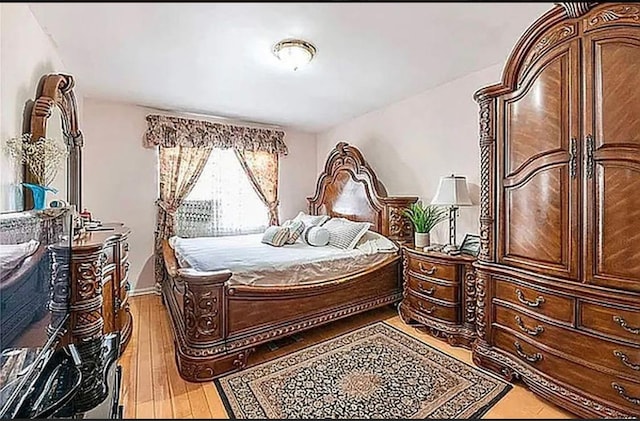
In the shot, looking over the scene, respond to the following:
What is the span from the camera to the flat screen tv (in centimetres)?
121

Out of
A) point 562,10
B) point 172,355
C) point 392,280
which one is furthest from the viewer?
point 392,280

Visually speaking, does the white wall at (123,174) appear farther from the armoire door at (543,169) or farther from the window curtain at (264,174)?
the armoire door at (543,169)

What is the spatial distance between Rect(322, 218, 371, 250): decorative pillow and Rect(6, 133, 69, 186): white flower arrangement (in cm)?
247

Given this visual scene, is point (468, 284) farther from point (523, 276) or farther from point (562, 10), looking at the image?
point (562, 10)

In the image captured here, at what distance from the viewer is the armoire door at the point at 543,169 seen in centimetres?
177

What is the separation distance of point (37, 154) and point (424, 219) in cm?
299

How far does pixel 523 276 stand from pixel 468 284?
1.98 feet

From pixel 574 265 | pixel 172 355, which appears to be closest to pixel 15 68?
pixel 172 355

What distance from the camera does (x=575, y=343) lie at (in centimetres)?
174

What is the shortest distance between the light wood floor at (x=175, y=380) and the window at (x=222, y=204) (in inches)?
53.3

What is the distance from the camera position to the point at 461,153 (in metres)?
3.08

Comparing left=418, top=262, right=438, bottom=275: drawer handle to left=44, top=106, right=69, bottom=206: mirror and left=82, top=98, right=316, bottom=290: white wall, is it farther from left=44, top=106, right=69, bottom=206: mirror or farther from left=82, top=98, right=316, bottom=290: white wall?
left=82, top=98, right=316, bottom=290: white wall

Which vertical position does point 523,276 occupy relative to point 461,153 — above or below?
below

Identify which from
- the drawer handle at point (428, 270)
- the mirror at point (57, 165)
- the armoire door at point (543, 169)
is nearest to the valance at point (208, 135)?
the mirror at point (57, 165)
